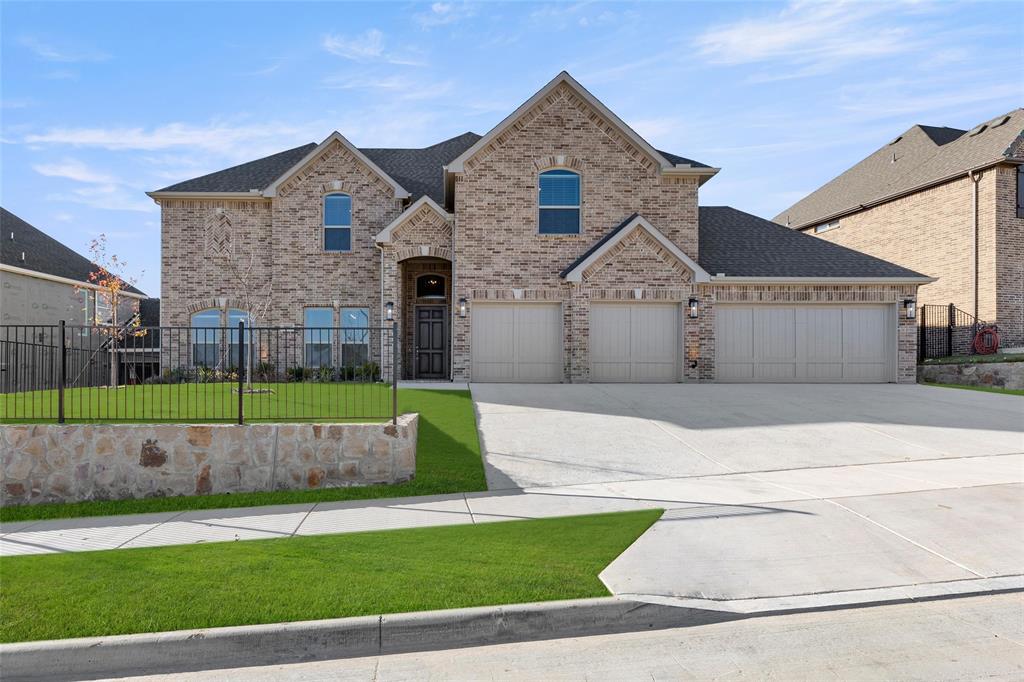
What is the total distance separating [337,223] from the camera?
69.7 feet

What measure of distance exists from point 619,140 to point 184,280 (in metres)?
14.8

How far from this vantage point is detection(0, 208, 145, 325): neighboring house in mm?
25938

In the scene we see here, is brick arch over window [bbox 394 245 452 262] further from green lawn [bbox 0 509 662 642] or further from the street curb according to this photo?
the street curb

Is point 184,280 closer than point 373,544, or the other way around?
point 373,544

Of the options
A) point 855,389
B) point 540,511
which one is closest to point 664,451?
point 540,511

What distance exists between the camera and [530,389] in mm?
16859

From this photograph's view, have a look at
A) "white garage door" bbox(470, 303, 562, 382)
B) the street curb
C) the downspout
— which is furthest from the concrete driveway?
the downspout

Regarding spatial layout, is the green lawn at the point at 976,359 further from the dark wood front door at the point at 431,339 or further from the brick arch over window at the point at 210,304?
the brick arch over window at the point at 210,304

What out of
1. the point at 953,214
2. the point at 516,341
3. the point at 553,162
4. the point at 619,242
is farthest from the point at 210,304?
the point at 953,214

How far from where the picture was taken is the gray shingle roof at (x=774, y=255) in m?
19.1

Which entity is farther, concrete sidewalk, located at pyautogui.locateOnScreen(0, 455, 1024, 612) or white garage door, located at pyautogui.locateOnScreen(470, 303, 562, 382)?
white garage door, located at pyautogui.locateOnScreen(470, 303, 562, 382)

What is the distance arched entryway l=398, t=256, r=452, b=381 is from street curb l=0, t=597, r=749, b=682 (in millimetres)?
16398

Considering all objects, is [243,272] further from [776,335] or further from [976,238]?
[976,238]

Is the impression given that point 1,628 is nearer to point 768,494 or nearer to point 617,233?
point 768,494
